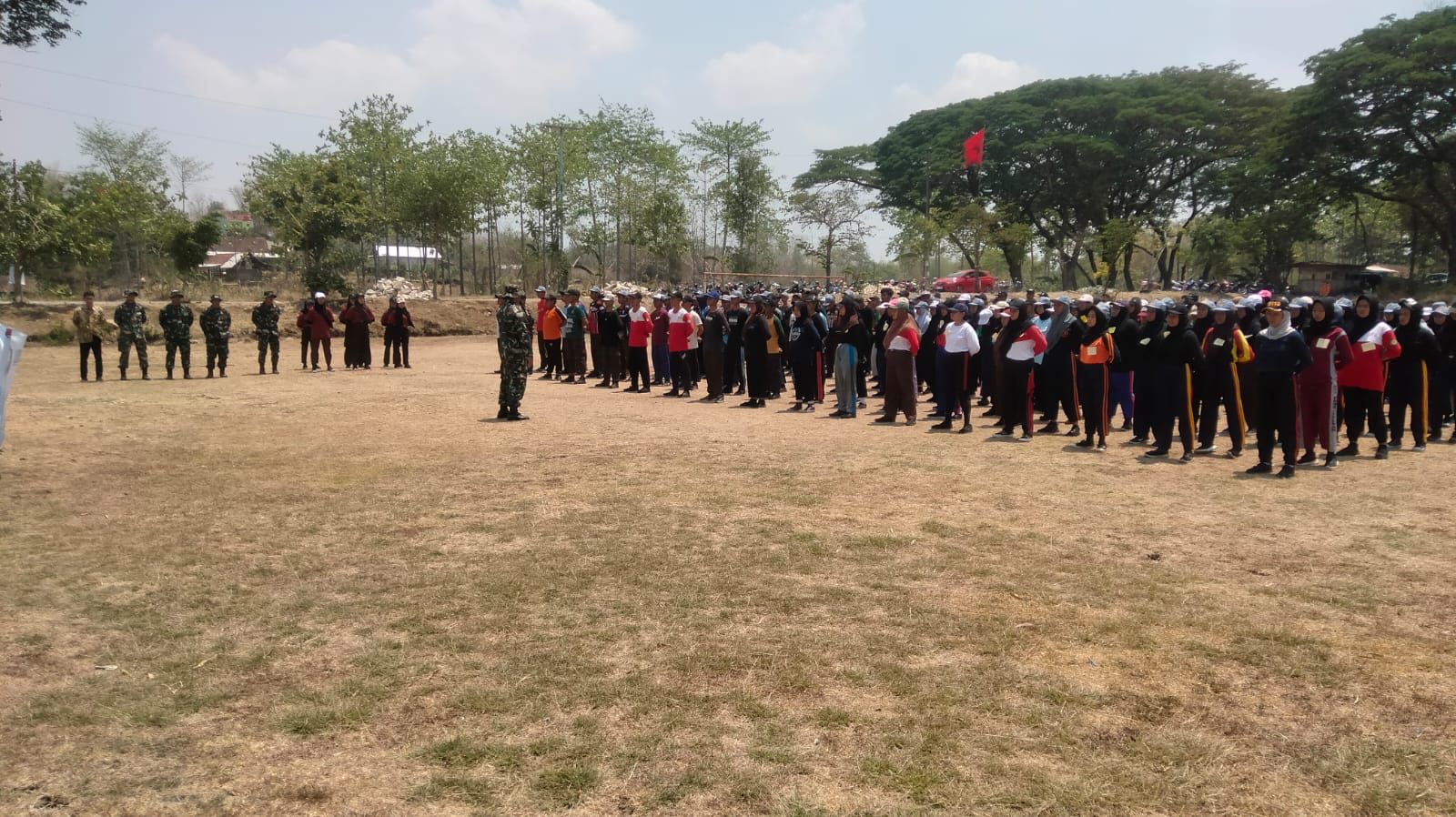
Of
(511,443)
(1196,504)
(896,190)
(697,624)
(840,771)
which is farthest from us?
(896,190)

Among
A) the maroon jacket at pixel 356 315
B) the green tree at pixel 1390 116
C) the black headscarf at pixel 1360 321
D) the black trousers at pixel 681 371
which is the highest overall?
the green tree at pixel 1390 116

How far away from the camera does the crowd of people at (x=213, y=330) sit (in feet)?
56.8

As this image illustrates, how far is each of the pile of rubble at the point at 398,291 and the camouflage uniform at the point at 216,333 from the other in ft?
55.4

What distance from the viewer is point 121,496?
8273 mm

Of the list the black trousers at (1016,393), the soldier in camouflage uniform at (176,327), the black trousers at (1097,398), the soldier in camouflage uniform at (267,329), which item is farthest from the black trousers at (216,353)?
the black trousers at (1097,398)

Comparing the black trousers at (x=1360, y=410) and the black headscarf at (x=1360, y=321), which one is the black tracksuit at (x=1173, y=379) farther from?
the black headscarf at (x=1360, y=321)

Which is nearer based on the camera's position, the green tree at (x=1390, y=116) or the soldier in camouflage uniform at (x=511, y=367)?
the soldier in camouflage uniform at (x=511, y=367)

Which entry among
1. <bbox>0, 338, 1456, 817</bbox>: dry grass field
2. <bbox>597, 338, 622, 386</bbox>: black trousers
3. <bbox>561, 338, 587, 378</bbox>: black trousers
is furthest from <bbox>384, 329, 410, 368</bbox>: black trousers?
<bbox>0, 338, 1456, 817</bbox>: dry grass field

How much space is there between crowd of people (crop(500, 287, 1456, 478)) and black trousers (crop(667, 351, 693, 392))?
2cm

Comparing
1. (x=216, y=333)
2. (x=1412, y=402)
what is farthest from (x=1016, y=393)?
(x=216, y=333)

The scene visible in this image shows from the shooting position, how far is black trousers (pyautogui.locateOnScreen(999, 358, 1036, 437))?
39.2ft

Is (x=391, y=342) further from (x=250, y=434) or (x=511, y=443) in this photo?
(x=511, y=443)

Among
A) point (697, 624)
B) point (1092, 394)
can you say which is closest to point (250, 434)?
point (697, 624)

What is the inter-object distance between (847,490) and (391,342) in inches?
620
